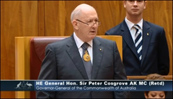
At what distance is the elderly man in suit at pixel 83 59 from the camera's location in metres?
1.51

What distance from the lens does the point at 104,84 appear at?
1339 millimetres

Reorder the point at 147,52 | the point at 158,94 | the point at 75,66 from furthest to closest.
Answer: the point at 147,52 → the point at 158,94 → the point at 75,66

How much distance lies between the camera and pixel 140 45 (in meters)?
1.90

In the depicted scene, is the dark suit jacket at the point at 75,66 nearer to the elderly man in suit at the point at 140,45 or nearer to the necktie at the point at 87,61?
the necktie at the point at 87,61

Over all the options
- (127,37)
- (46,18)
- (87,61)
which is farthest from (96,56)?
(46,18)

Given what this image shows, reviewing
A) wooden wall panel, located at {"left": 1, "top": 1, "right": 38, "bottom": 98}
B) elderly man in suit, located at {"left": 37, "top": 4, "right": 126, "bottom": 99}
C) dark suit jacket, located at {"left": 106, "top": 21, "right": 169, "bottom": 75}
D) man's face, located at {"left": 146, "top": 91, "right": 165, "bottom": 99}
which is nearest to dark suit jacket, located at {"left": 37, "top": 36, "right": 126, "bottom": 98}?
elderly man in suit, located at {"left": 37, "top": 4, "right": 126, "bottom": 99}

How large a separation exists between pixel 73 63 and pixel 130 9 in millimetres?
461

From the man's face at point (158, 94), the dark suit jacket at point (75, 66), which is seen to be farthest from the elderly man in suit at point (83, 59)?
the man's face at point (158, 94)

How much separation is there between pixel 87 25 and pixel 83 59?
10 cm

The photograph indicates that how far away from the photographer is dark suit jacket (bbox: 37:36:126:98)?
1506mm

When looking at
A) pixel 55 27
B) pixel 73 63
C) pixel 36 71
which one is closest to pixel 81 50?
pixel 73 63

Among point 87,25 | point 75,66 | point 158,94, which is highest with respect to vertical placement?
point 87,25

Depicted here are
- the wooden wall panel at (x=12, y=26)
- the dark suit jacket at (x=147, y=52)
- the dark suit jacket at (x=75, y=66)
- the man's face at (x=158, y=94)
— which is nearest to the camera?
the dark suit jacket at (x=75, y=66)

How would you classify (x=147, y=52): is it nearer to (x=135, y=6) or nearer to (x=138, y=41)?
(x=138, y=41)
